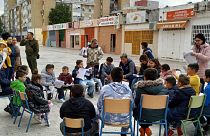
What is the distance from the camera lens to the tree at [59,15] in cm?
6656

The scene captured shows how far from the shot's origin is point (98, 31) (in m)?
33.5

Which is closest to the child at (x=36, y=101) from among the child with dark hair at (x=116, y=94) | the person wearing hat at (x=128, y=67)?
the child with dark hair at (x=116, y=94)

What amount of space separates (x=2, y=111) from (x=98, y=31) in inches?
1102

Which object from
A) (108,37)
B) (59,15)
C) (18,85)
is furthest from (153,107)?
(59,15)

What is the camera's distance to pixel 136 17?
25.8 meters

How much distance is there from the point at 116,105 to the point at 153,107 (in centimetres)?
58

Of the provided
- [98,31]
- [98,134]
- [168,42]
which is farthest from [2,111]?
[98,31]

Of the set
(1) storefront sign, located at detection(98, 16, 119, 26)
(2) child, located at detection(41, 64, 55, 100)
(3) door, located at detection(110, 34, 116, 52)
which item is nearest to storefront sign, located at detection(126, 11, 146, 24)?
(1) storefront sign, located at detection(98, 16, 119, 26)

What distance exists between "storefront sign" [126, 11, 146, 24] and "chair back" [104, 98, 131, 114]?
71.1 feet

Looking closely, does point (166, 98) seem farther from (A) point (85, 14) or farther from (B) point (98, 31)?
(A) point (85, 14)

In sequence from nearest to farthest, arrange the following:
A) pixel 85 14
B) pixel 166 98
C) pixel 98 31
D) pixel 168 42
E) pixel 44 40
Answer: pixel 166 98 < pixel 168 42 < pixel 98 31 < pixel 44 40 < pixel 85 14

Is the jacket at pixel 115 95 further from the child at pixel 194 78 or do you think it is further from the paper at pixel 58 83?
the paper at pixel 58 83

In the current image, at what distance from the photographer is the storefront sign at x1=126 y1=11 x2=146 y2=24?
24.9m

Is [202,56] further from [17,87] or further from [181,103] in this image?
[17,87]
